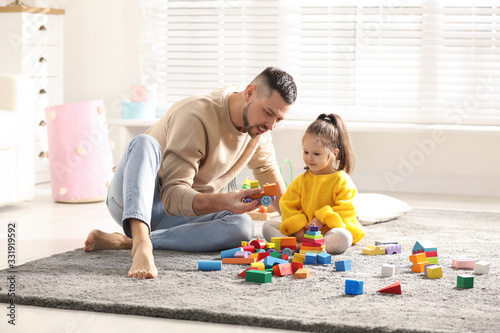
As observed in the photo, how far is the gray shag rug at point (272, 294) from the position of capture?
5.34ft

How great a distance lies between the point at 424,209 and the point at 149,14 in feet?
7.48

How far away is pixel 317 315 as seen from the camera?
5.46 ft

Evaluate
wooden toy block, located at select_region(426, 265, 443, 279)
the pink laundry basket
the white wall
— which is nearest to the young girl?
wooden toy block, located at select_region(426, 265, 443, 279)

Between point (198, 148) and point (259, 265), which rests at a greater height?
point (198, 148)

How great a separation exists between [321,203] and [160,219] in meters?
0.58

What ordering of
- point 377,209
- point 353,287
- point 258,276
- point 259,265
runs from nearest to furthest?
point 353,287
point 258,276
point 259,265
point 377,209

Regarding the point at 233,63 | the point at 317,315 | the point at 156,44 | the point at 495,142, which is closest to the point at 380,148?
the point at 495,142

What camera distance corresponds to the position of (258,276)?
2.00 meters

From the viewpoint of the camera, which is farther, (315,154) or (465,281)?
(315,154)

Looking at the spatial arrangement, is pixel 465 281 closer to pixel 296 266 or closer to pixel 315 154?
pixel 296 266

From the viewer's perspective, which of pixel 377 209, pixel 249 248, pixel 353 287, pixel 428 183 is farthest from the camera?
Answer: pixel 428 183

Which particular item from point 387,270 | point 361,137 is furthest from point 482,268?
Answer: point 361,137

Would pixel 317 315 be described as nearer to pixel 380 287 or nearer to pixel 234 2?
pixel 380 287

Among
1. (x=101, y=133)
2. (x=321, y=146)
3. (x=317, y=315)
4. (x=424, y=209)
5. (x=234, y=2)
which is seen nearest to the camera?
(x=317, y=315)
